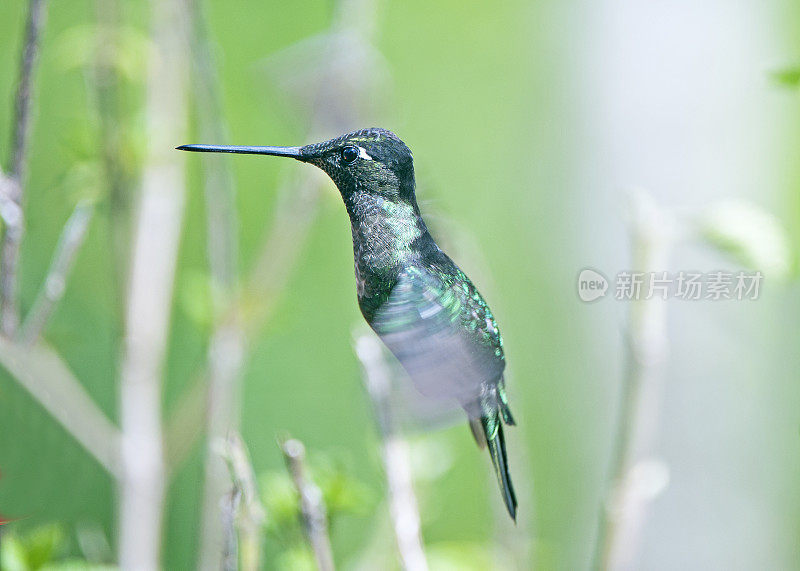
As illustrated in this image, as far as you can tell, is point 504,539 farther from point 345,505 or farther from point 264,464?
point 264,464

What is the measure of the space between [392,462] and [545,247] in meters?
1.40

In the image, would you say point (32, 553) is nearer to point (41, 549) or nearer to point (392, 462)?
point (41, 549)

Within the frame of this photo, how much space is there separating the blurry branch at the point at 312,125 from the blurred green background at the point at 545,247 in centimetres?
21

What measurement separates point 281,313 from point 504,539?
43cm

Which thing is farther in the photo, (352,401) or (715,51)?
(715,51)

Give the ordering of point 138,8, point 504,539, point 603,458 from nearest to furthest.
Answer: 1. point 504,539
2. point 138,8
3. point 603,458

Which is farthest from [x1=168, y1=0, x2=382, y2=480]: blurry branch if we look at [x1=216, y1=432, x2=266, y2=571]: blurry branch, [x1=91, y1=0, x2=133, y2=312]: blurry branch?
[x1=216, y1=432, x2=266, y2=571]: blurry branch

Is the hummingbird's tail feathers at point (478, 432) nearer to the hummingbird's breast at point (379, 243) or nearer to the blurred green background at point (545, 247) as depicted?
the hummingbird's breast at point (379, 243)

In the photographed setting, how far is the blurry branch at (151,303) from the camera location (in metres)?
0.66

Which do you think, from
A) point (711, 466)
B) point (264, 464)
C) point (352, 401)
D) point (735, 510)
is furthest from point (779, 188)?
point (264, 464)

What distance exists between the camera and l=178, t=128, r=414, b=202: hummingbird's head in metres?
0.26

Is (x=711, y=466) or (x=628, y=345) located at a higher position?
(x=628, y=345)

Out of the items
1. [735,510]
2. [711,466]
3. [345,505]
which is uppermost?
[345,505]

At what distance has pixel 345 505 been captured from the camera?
1.65 ft
